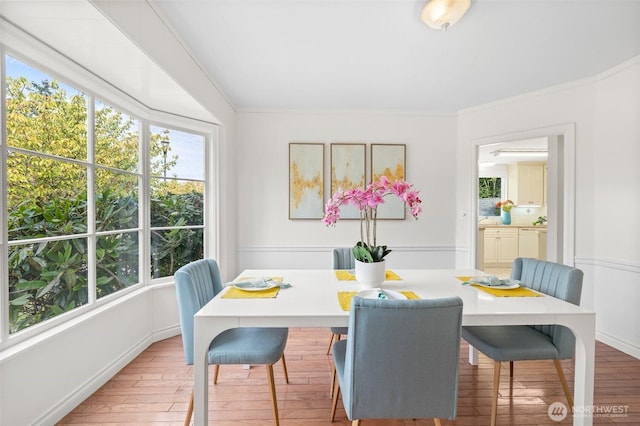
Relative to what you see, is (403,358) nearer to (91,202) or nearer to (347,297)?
(347,297)

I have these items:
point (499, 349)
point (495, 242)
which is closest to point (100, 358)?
point (499, 349)

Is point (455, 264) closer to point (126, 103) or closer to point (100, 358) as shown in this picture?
point (100, 358)

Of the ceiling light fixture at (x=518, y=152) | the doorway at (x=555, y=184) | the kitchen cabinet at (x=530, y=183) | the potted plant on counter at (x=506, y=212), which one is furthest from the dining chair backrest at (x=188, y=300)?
the kitchen cabinet at (x=530, y=183)

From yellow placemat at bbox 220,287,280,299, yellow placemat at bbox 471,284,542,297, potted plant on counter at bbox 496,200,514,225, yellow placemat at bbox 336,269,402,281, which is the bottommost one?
yellow placemat at bbox 220,287,280,299

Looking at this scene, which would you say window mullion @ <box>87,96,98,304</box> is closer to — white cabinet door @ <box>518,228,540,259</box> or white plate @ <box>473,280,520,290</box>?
white plate @ <box>473,280,520,290</box>

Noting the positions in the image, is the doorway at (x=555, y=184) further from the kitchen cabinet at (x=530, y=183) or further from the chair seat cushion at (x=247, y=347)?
the kitchen cabinet at (x=530, y=183)

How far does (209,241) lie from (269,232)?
70 cm

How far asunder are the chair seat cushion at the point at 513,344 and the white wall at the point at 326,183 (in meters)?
1.83

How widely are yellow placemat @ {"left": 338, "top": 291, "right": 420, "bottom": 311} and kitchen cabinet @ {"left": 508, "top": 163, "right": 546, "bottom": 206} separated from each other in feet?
21.3

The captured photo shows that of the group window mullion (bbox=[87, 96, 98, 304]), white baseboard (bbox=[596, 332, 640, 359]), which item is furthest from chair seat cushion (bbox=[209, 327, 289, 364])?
white baseboard (bbox=[596, 332, 640, 359])

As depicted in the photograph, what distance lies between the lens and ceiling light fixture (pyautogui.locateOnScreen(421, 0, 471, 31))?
1.59 meters

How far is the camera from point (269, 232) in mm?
3475

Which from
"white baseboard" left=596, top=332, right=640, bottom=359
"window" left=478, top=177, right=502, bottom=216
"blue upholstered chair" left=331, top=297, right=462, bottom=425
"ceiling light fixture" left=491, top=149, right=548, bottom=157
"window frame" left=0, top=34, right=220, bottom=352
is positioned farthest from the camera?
"window" left=478, top=177, right=502, bottom=216

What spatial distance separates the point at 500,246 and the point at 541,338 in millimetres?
5274
